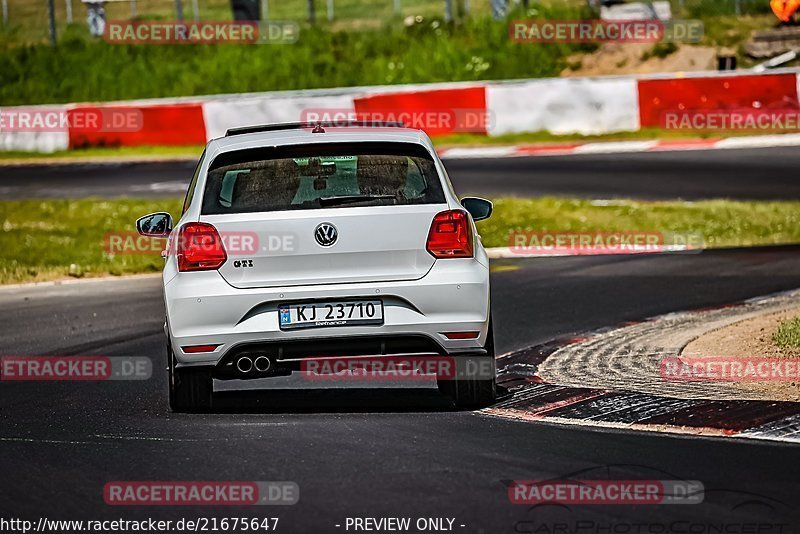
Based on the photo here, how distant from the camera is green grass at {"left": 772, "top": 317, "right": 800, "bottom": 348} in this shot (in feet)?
34.9

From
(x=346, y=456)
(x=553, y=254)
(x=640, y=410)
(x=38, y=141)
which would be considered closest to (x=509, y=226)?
(x=553, y=254)

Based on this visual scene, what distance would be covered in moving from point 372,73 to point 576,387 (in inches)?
1152

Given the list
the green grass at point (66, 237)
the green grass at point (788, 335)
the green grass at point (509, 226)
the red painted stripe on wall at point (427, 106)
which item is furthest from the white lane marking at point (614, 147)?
the green grass at point (788, 335)

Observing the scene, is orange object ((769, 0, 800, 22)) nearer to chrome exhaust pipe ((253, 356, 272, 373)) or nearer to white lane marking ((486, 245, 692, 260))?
chrome exhaust pipe ((253, 356, 272, 373))

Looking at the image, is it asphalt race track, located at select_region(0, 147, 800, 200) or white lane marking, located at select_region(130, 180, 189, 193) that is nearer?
asphalt race track, located at select_region(0, 147, 800, 200)

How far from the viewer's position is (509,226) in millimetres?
19328

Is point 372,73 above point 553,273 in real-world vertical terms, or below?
above

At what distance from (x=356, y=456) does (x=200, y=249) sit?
1747 millimetres

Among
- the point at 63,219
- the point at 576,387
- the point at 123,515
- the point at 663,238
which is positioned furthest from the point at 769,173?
the point at 123,515

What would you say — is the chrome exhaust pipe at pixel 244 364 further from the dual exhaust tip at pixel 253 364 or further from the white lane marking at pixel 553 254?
the white lane marking at pixel 553 254

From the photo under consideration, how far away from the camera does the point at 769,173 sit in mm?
23312

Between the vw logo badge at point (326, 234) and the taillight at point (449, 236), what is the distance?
1.70 ft

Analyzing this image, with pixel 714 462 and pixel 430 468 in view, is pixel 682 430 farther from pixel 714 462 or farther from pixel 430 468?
pixel 430 468

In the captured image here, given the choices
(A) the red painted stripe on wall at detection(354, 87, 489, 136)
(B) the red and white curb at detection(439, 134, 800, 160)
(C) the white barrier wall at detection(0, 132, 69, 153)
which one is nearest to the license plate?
(B) the red and white curb at detection(439, 134, 800, 160)
